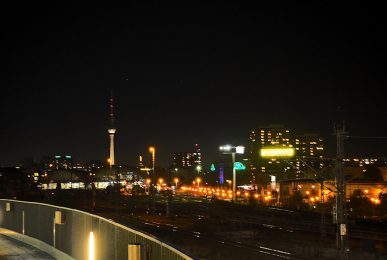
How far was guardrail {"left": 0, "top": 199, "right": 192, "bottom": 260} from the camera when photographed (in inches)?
425

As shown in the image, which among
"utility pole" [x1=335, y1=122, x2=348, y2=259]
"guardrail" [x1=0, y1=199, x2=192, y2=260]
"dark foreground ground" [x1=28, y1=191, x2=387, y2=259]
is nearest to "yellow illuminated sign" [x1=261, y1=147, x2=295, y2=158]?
"dark foreground ground" [x1=28, y1=191, x2=387, y2=259]

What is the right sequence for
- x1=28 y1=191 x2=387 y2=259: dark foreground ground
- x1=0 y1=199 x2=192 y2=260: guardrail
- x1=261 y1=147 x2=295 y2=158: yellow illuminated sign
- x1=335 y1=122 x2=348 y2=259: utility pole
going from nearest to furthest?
x1=0 y1=199 x2=192 y2=260: guardrail
x1=335 y1=122 x2=348 y2=259: utility pole
x1=28 y1=191 x2=387 y2=259: dark foreground ground
x1=261 y1=147 x2=295 y2=158: yellow illuminated sign

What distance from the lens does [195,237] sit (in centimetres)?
3806

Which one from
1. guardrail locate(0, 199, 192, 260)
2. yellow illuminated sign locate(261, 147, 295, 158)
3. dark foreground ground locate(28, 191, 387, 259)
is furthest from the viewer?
yellow illuminated sign locate(261, 147, 295, 158)

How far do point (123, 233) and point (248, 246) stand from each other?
70.7ft

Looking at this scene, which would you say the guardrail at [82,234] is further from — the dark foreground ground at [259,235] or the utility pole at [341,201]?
the utility pole at [341,201]

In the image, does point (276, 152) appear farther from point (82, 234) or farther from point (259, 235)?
point (82, 234)

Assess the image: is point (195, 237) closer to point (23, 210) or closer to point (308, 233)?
point (308, 233)

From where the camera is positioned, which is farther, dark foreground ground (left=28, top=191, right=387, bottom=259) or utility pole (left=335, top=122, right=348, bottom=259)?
dark foreground ground (left=28, top=191, right=387, bottom=259)

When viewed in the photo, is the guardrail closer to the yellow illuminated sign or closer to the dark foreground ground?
the dark foreground ground

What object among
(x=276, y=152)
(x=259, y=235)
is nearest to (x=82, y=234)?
(x=259, y=235)

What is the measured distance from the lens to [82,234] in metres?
16.8

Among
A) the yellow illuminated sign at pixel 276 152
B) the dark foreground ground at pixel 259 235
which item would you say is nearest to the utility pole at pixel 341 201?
the dark foreground ground at pixel 259 235

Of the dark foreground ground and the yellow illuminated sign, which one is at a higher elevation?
the yellow illuminated sign
